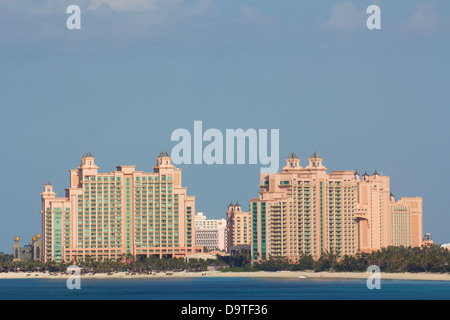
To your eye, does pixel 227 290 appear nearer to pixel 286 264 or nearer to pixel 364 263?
pixel 286 264

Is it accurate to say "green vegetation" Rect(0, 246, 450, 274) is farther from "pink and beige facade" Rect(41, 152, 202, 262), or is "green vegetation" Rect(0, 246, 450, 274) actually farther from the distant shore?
"pink and beige facade" Rect(41, 152, 202, 262)

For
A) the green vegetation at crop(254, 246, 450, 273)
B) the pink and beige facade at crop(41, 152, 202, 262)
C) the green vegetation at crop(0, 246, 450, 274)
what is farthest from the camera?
the pink and beige facade at crop(41, 152, 202, 262)

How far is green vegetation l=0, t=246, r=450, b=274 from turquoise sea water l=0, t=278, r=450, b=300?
13.7ft

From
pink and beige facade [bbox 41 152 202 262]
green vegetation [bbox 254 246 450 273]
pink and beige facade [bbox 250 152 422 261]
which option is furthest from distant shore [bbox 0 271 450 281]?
pink and beige facade [bbox 41 152 202 262]

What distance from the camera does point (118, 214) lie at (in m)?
186

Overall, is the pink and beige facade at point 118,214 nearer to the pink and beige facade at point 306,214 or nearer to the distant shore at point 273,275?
the distant shore at point 273,275

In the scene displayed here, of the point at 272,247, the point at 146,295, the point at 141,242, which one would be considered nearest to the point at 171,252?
the point at 141,242

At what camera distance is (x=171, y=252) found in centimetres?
18925

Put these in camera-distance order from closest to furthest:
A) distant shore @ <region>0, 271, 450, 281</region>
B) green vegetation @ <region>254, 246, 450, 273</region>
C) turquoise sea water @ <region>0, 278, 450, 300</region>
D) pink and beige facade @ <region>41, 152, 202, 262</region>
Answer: turquoise sea water @ <region>0, 278, 450, 300</region> < distant shore @ <region>0, 271, 450, 281</region> < green vegetation @ <region>254, 246, 450, 273</region> < pink and beige facade @ <region>41, 152, 202, 262</region>

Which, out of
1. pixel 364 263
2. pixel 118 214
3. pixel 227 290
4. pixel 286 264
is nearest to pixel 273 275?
pixel 286 264

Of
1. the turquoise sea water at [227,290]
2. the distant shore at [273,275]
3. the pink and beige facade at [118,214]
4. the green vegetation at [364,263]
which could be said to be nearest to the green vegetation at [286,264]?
the green vegetation at [364,263]

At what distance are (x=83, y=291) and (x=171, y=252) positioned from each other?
1807 inches

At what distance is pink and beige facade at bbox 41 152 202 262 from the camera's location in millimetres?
184875
